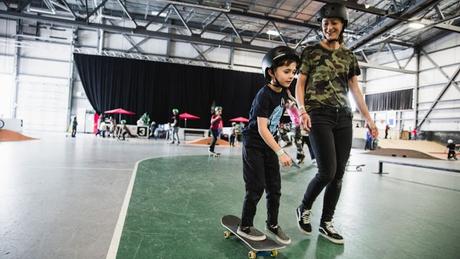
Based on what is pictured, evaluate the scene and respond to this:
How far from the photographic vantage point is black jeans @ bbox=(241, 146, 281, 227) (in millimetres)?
1702

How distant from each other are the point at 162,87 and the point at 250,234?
1959cm

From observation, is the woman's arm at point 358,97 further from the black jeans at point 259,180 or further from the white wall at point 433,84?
the white wall at point 433,84

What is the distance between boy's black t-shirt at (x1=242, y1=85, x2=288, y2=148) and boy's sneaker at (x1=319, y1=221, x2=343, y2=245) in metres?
0.71

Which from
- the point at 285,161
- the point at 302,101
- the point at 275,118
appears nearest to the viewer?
the point at 285,161

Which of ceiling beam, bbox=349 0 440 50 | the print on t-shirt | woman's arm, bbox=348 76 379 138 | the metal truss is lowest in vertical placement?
the print on t-shirt

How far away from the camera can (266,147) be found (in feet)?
5.79

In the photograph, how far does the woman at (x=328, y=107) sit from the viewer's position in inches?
73.5

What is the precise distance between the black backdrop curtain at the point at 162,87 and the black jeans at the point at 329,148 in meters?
19.0

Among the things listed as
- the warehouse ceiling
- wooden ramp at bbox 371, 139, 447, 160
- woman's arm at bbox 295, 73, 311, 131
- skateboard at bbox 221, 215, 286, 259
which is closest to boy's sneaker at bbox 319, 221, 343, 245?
skateboard at bbox 221, 215, 286, 259

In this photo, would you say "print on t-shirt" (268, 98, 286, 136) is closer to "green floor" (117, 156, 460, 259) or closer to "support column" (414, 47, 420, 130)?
"green floor" (117, 156, 460, 259)

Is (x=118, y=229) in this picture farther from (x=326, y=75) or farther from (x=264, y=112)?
(x=326, y=75)

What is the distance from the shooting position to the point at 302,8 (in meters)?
14.3

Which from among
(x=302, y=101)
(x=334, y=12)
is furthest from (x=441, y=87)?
(x=302, y=101)

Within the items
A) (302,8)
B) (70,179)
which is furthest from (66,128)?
(70,179)
